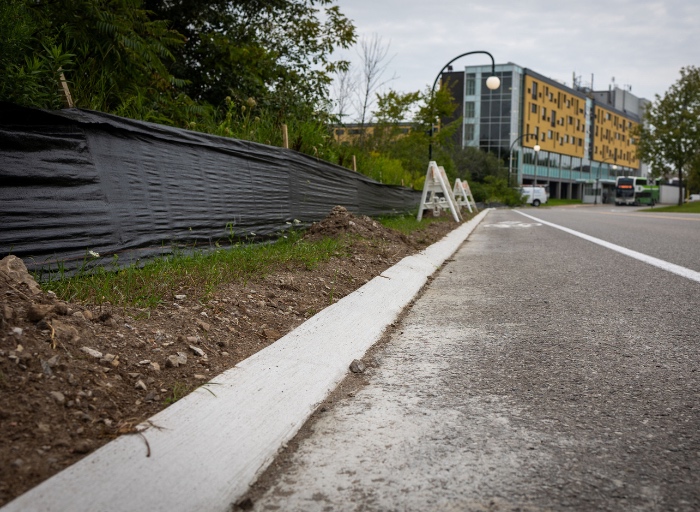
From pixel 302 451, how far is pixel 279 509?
40 cm

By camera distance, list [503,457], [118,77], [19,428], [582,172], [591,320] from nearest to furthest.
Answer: [19,428], [503,457], [591,320], [118,77], [582,172]

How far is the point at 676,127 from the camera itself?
50188mm

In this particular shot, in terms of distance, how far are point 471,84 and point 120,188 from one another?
224ft

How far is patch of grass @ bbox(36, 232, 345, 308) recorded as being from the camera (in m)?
3.54

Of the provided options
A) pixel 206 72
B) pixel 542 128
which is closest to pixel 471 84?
pixel 542 128

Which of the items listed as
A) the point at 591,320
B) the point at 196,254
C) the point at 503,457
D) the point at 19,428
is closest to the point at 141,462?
the point at 19,428

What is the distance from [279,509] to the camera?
1713mm

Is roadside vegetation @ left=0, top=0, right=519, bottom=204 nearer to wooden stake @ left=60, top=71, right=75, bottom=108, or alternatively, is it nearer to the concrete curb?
wooden stake @ left=60, top=71, right=75, bottom=108

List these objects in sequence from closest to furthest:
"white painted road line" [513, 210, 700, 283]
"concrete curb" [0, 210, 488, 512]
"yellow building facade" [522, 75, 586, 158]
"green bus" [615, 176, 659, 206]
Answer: "concrete curb" [0, 210, 488, 512]
"white painted road line" [513, 210, 700, 283]
"yellow building facade" [522, 75, 586, 158]
"green bus" [615, 176, 659, 206]

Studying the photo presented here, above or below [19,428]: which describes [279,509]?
below

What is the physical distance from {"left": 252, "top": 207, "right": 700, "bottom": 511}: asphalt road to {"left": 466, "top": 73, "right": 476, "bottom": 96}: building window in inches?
2662

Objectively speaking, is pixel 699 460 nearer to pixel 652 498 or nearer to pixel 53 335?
pixel 652 498

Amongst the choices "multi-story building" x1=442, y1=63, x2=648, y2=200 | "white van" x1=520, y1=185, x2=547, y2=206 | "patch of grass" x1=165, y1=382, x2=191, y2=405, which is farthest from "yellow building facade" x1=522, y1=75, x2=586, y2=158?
"patch of grass" x1=165, y1=382, x2=191, y2=405

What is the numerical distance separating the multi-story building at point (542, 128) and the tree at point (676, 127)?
957cm
